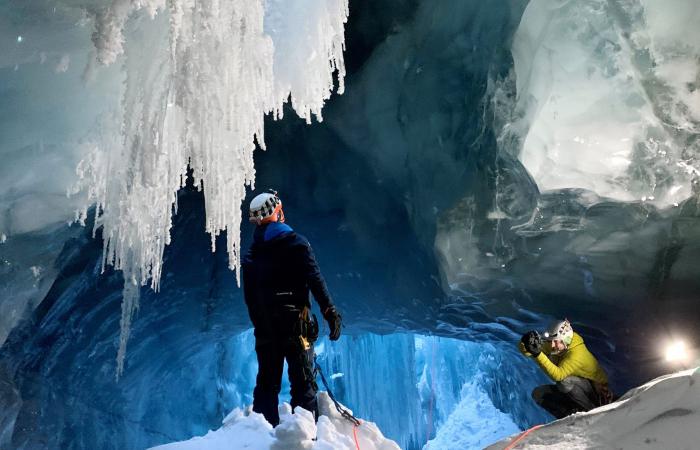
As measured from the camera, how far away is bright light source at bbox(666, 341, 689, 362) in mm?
5930

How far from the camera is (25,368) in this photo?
275 inches

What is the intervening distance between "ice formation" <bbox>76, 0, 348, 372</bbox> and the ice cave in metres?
0.02

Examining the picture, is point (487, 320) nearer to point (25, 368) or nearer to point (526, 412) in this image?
point (526, 412)

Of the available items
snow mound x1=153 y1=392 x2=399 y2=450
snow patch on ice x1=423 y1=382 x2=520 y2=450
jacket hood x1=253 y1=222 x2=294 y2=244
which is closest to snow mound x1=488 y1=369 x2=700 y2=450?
snow mound x1=153 y1=392 x2=399 y2=450

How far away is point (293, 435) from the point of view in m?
2.78

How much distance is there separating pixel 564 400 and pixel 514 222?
84.7 inches

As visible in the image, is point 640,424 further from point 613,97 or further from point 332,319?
point 613,97

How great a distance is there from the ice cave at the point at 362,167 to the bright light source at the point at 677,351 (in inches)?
0.6

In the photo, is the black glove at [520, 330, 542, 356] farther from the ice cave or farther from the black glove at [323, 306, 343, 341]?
the black glove at [323, 306, 343, 341]

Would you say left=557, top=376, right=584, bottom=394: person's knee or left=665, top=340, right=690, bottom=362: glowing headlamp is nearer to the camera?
left=557, top=376, right=584, bottom=394: person's knee

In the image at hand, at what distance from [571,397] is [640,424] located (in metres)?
1.82

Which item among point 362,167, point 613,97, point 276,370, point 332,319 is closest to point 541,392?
point 332,319

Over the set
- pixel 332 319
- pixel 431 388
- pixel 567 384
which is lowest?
pixel 431 388

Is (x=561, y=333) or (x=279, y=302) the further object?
(x=561, y=333)
